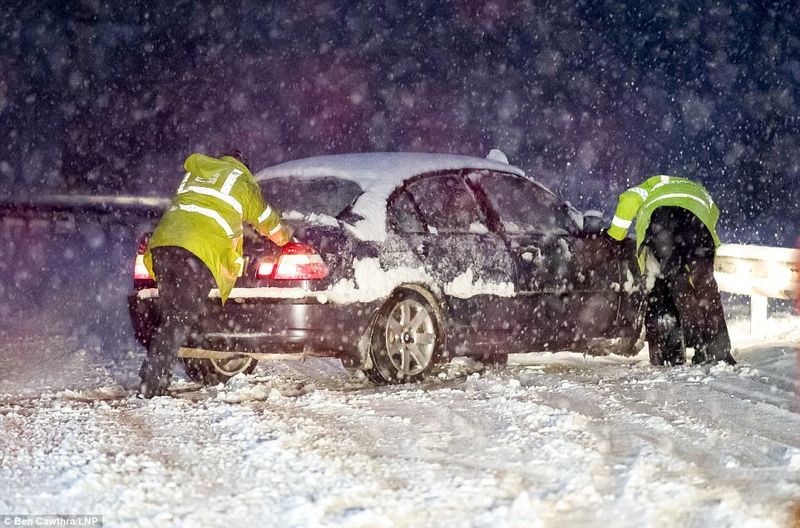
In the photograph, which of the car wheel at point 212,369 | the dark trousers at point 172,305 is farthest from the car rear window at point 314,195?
the car wheel at point 212,369

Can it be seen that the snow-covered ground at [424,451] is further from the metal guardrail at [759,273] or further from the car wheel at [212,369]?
the metal guardrail at [759,273]

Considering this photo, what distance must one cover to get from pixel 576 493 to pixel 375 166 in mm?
3604

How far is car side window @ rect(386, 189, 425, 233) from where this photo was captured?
269 inches

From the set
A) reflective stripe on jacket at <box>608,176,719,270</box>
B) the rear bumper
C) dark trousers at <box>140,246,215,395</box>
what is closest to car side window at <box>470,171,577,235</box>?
Answer: reflective stripe on jacket at <box>608,176,719,270</box>

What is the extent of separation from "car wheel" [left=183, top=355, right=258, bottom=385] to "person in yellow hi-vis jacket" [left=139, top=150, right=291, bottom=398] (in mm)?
953


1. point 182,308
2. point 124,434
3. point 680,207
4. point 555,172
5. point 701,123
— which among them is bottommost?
point 124,434

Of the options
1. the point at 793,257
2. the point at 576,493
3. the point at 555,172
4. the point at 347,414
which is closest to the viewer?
the point at 576,493

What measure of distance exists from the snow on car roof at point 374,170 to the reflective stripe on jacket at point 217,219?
594mm

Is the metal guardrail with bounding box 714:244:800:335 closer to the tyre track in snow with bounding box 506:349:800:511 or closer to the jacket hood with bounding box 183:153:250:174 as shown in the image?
the tyre track in snow with bounding box 506:349:800:511

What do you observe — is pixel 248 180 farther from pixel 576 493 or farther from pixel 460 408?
pixel 576 493

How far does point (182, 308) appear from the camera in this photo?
638 centimetres

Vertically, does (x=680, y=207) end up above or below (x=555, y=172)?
below

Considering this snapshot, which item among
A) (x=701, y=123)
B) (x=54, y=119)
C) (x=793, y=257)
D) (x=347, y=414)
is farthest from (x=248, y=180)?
(x=701, y=123)

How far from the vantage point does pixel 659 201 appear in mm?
7535
